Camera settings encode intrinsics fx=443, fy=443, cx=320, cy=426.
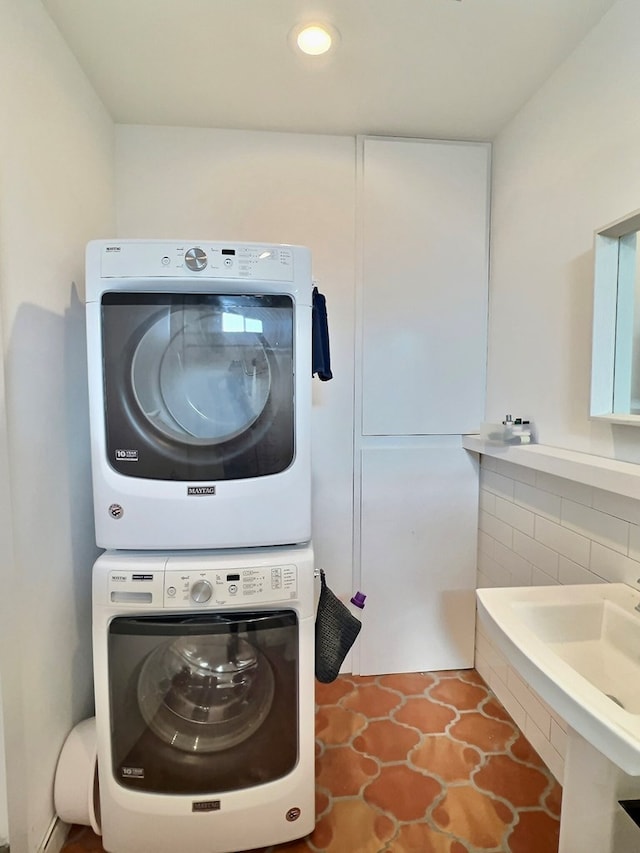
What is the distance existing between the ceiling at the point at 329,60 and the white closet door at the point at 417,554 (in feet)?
4.42

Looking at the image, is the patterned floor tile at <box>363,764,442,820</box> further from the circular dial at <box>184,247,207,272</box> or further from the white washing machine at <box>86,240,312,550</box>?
the circular dial at <box>184,247,207,272</box>

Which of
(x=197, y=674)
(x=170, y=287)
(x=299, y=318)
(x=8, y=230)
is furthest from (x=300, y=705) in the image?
(x=8, y=230)

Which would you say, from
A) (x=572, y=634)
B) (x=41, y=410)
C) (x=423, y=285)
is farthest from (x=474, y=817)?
(x=423, y=285)

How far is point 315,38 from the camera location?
137 centimetres

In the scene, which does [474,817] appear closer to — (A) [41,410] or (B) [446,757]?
(B) [446,757]

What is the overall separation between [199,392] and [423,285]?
1156 mm

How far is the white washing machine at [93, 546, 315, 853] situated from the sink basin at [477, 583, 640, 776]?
1.68 ft

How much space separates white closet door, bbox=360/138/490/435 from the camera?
191 cm

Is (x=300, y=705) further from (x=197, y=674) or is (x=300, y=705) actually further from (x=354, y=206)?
(x=354, y=206)

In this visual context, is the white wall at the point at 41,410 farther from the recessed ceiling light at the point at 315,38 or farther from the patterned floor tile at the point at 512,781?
the patterned floor tile at the point at 512,781

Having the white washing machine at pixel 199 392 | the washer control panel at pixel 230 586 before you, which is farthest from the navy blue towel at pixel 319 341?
the washer control panel at pixel 230 586

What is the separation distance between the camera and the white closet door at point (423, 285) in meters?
1.91

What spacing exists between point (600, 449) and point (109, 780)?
1692 millimetres

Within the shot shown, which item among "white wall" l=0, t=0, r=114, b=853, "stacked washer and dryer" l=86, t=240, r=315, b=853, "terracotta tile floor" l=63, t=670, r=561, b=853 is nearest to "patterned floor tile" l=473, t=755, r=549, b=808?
"terracotta tile floor" l=63, t=670, r=561, b=853
